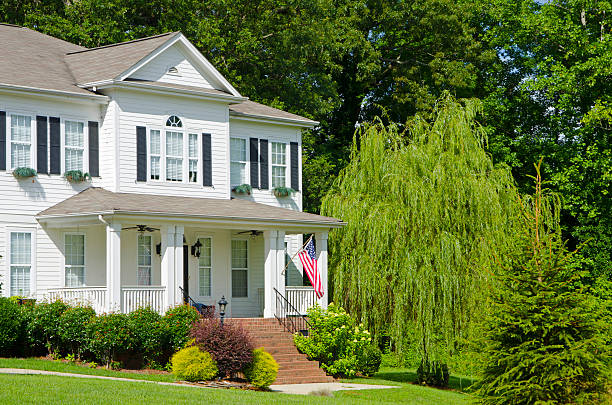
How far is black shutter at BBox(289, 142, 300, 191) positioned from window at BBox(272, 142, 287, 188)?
277mm

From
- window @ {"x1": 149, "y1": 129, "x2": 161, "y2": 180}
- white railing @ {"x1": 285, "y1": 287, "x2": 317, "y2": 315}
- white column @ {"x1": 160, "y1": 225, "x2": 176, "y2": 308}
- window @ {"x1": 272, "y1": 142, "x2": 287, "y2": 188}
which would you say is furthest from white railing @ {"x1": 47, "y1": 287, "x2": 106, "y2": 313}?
window @ {"x1": 272, "y1": 142, "x2": 287, "y2": 188}

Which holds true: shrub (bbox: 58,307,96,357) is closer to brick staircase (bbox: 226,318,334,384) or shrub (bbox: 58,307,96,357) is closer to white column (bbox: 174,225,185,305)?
white column (bbox: 174,225,185,305)

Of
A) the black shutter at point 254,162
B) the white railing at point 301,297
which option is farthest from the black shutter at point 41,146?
the white railing at point 301,297

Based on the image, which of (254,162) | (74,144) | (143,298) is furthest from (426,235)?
(74,144)

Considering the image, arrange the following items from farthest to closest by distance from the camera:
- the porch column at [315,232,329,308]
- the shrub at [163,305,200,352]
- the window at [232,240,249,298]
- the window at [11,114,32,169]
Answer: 1. the window at [232,240,249,298]
2. the porch column at [315,232,329,308]
3. the window at [11,114,32,169]
4. the shrub at [163,305,200,352]

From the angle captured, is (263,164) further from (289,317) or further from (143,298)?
(143,298)

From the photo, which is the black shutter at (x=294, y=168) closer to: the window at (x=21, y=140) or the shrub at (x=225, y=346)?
the window at (x=21, y=140)

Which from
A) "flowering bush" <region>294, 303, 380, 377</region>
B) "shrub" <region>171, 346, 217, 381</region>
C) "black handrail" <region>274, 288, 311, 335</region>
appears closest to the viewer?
"shrub" <region>171, 346, 217, 381</region>

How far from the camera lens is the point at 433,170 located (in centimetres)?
2675

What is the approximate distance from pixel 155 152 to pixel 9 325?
7.26m

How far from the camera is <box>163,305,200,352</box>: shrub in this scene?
23.2m

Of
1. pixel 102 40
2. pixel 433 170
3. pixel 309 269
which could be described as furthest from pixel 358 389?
pixel 102 40

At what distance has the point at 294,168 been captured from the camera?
1231 inches

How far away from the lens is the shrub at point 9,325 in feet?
72.4
